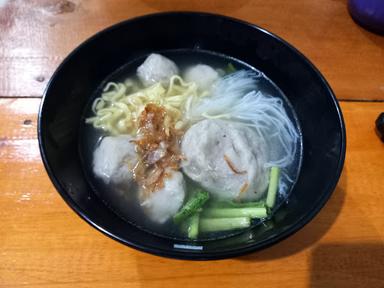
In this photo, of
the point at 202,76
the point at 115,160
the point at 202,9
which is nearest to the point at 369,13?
the point at 202,9

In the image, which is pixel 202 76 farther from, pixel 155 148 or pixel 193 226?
pixel 193 226

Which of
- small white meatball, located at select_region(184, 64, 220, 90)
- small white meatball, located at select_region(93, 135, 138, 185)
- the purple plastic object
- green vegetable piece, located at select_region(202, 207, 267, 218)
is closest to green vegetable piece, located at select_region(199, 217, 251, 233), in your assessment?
green vegetable piece, located at select_region(202, 207, 267, 218)

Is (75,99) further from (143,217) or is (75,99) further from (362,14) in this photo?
(362,14)

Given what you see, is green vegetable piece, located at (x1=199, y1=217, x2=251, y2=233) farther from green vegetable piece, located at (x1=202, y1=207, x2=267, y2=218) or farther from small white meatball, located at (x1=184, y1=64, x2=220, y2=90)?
small white meatball, located at (x1=184, y1=64, x2=220, y2=90)

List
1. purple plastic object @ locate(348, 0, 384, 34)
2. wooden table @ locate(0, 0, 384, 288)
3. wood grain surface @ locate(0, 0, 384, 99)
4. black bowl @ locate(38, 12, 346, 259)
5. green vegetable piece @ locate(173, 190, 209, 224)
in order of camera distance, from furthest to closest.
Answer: purple plastic object @ locate(348, 0, 384, 34), wood grain surface @ locate(0, 0, 384, 99), green vegetable piece @ locate(173, 190, 209, 224), wooden table @ locate(0, 0, 384, 288), black bowl @ locate(38, 12, 346, 259)

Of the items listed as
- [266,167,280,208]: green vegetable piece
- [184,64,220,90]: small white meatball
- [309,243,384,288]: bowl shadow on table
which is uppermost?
[184,64,220,90]: small white meatball

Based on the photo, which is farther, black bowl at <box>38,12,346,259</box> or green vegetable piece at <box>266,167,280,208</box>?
green vegetable piece at <box>266,167,280,208</box>
